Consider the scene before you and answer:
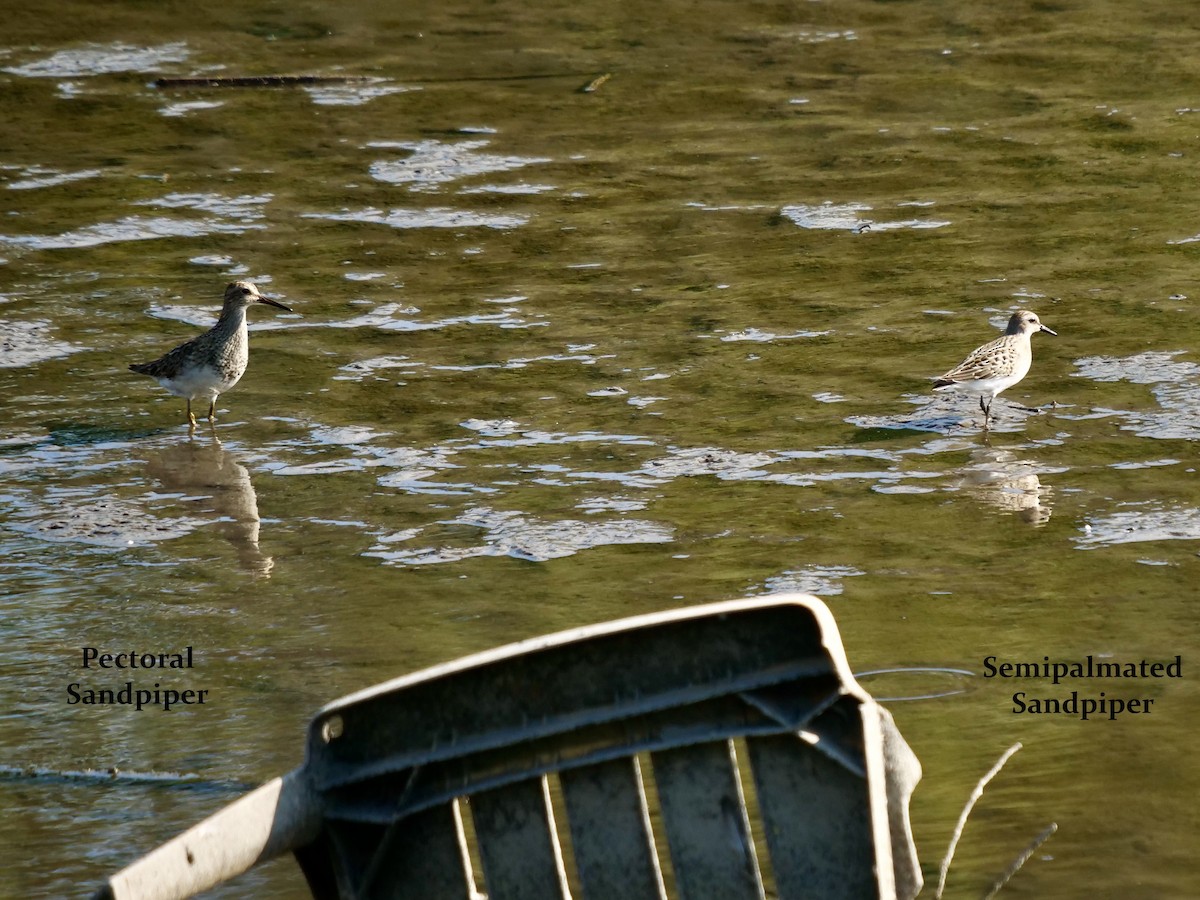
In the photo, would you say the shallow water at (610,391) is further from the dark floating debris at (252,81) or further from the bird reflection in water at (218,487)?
the dark floating debris at (252,81)

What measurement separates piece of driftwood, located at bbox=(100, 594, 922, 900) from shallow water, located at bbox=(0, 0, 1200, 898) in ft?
3.30

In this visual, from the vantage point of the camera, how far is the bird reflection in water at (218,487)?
7.95 meters

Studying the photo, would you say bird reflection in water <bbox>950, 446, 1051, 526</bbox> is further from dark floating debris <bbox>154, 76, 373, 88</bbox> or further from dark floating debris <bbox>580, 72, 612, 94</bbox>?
dark floating debris <bbox>154, 76, 373, 88</bbox>

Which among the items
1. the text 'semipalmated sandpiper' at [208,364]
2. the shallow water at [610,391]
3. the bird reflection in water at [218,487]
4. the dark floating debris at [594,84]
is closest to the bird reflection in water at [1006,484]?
the shallow water at [610,391]

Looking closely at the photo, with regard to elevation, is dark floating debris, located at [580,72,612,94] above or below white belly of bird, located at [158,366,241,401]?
above

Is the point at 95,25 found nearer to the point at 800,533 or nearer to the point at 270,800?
the point at 800,533

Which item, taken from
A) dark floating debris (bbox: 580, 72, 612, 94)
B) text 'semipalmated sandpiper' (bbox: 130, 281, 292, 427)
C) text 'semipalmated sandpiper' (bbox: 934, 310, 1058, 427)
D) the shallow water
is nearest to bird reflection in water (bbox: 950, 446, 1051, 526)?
the shallow water

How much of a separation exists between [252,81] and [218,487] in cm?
873

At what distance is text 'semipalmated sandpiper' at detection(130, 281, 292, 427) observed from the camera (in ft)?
30.7

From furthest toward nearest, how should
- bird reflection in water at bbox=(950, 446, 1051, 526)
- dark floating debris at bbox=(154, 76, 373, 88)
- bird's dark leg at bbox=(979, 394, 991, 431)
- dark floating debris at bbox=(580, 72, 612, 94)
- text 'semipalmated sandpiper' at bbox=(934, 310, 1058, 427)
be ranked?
dark floating debris at bbox=(154, 76, 373, 88), dark floating debris at bbox=(580, 72, 612, 94), bird's dark leg at bbox=(979, 394, 991, 431), text 'semipalmated sandpiper' at bbox=(934, 310, 1058, 427), bird reflection in water at bbox=(950, 446, 1051, 526)

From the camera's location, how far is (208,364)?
934 centimetres

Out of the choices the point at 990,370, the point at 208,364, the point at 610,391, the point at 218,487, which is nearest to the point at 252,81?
the point at 208,364

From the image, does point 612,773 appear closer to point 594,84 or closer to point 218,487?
point 218,487

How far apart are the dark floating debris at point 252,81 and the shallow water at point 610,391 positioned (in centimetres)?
16
